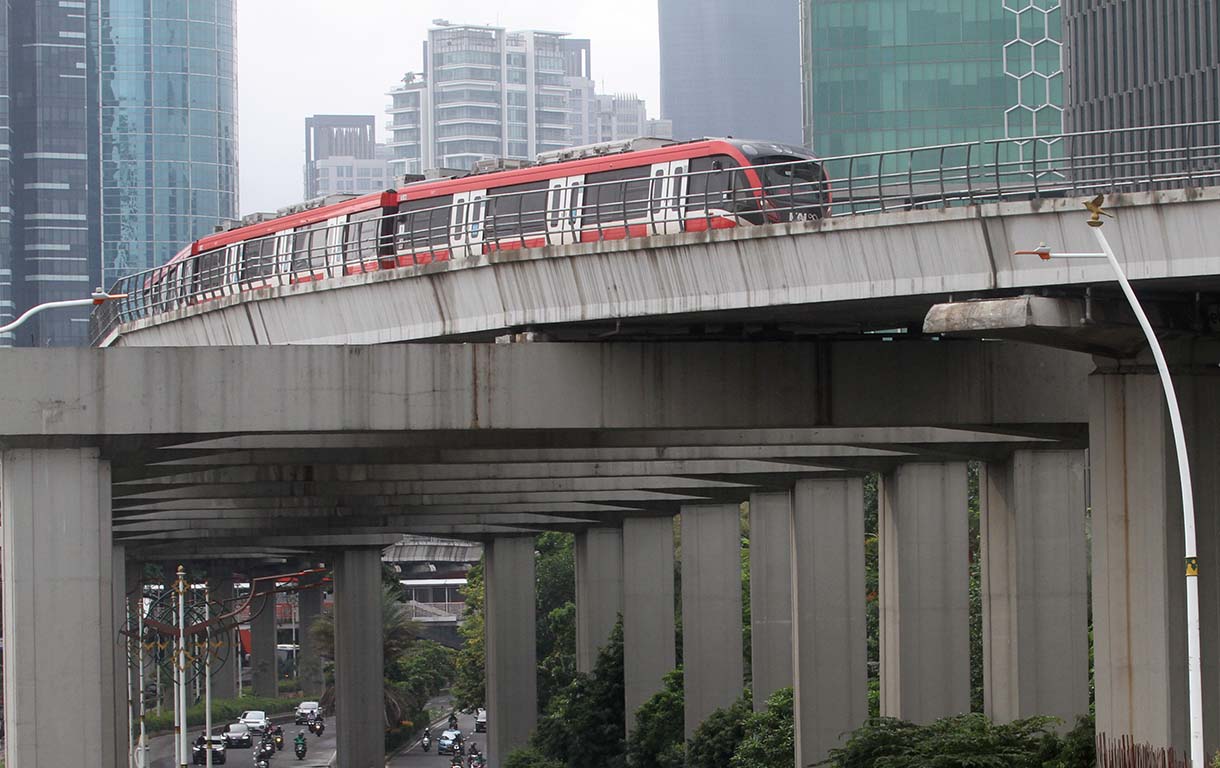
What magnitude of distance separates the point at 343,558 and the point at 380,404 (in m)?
61.2

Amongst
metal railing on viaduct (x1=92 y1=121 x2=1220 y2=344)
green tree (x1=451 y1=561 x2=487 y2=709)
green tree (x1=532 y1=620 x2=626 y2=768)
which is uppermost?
metal railing on viaduct (x1=92 y1=121 x2=1220 y2=344)

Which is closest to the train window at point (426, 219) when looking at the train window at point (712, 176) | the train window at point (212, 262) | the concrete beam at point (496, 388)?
the train window at point (712, 176)

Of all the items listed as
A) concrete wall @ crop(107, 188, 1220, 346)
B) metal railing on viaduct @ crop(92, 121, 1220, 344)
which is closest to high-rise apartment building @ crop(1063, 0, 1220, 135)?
metal railing on viaduct @ crop(92, 121, 1220, 344)

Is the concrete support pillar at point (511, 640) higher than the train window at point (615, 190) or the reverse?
the reverse

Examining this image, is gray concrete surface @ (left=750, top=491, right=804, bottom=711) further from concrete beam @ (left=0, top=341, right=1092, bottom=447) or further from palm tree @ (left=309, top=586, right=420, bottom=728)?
palm tree @ (left=309, top=586, right=420, bottom=728)

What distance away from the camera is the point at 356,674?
88812mm

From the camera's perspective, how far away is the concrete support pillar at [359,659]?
86.6m

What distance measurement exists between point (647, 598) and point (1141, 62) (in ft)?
143

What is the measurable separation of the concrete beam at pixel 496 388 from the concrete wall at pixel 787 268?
1.22 meters

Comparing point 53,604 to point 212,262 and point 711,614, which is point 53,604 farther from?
point 711,614

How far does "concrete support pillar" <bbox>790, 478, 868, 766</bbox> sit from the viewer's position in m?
45.3

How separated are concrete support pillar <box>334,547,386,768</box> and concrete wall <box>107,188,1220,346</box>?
2135 inches

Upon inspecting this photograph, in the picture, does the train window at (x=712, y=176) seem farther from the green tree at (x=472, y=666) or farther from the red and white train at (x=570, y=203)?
the green tree at (x=472, y=666)

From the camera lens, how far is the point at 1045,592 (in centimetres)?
3781
